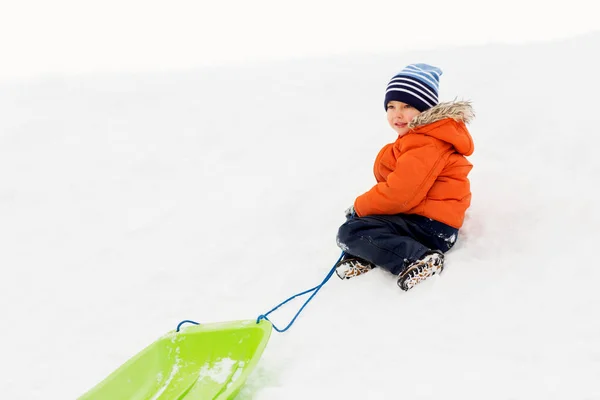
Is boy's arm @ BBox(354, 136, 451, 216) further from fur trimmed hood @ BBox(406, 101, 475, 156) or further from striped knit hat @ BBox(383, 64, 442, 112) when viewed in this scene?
striped knit hat @ BBox(383, 64, 442, 112)

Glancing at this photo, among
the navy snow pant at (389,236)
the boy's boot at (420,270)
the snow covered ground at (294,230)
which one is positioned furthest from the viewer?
the navy snow pant at (389,236)

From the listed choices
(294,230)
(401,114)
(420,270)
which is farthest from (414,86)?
(294,230)

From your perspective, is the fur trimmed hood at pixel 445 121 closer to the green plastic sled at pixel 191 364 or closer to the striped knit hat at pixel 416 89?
the striped knit hat at pixel 416 89

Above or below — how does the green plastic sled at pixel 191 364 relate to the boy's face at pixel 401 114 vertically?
below

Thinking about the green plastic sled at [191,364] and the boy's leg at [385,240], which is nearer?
the green plastic sled at [191,364]

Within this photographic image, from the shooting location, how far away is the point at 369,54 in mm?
6480

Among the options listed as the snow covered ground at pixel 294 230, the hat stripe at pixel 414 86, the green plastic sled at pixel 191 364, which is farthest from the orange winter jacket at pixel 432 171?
the green plastic sled at pixel 191 364

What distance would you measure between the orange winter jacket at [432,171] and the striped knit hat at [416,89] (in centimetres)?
8

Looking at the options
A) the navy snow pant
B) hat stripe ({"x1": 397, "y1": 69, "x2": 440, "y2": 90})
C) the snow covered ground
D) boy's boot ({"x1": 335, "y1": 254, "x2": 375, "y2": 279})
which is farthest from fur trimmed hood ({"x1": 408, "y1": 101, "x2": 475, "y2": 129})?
boy's boot ({"x1": 335, "y1": 254, "x2": 375, "y2": 279})

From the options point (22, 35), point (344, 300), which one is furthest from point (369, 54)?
point (22, 35)

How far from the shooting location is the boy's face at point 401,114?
2.68m

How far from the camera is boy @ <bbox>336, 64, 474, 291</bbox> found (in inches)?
102

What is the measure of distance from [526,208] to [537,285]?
0.65 meters

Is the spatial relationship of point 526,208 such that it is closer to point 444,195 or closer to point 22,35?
point 444,195
